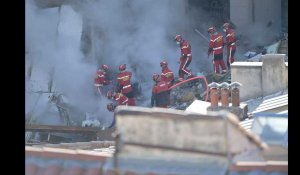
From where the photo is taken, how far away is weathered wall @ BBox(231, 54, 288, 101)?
14.7 m

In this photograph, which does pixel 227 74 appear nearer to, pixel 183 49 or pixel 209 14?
pixel 183 49

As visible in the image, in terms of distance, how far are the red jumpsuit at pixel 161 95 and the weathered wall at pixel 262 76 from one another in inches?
205

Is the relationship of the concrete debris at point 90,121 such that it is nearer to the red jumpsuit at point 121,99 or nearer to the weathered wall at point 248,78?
the red jumpsuit at point 121,99

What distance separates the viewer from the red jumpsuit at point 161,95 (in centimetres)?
2052

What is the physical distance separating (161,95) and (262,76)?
593 cm

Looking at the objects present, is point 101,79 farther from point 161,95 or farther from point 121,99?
point 161,95

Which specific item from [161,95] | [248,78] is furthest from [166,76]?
[248,78]

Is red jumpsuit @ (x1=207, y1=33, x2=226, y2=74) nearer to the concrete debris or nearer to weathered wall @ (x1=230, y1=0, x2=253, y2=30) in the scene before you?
weathered wall @ (x1=230, y1=0, x2=253, y2=30)

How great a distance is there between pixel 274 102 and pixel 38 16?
42.8ft

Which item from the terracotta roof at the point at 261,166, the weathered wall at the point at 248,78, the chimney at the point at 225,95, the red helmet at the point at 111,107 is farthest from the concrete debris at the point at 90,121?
the terracotta roof at the point at 261,166

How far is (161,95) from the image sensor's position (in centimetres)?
2058

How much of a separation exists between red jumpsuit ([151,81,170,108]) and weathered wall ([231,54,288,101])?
5.20 meters

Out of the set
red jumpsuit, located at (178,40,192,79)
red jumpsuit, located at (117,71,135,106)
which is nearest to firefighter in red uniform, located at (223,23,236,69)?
red jumpsuit, located at (178,40,192,79)

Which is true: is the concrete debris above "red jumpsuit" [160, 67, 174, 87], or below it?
below
